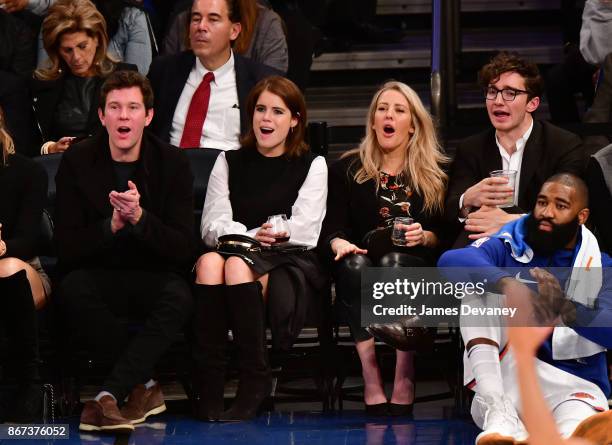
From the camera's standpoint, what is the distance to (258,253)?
509cm

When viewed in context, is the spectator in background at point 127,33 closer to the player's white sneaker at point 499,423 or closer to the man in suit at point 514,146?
the man in suit at point 514,146

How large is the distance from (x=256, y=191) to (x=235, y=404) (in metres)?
0.95

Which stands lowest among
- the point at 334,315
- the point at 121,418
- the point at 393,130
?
the point at 121,418

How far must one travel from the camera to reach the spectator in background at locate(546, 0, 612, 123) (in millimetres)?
6273

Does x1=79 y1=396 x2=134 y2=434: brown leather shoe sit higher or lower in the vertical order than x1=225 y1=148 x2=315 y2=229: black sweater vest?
lower

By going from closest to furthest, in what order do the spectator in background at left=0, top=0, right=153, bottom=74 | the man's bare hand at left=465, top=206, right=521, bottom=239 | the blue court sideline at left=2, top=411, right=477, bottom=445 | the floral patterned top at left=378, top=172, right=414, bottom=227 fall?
the blue court sideline at left=2, top=411, right=477, bottom=445, the man's bare hand at left=465, top=206, right=521, bottom=239, the floral patterned top at left=378, top=172, right=414, bottom=227, the spectator in background at left=0, top=0, right=153, bottom=74

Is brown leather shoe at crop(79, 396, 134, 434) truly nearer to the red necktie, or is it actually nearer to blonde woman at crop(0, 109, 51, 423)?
blonde woman at crop(0, 109, 51, 423)

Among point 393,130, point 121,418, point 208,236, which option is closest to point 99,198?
point 208,236

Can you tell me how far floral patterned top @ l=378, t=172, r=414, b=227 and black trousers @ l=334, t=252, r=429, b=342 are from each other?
0.25 m

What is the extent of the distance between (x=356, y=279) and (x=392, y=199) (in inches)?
19.4

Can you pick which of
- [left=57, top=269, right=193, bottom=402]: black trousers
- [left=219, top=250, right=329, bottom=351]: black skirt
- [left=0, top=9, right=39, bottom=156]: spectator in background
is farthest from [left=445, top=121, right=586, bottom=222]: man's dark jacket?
[left=0, top=9, right=39, bottom=156]: spectator in background

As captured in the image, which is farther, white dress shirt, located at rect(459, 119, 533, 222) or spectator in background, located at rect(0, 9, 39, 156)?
spectator in background, located at rect(0, 9, 39, 156)

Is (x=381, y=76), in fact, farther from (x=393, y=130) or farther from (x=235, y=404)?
(x=235, y=404)

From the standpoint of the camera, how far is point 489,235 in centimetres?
489
